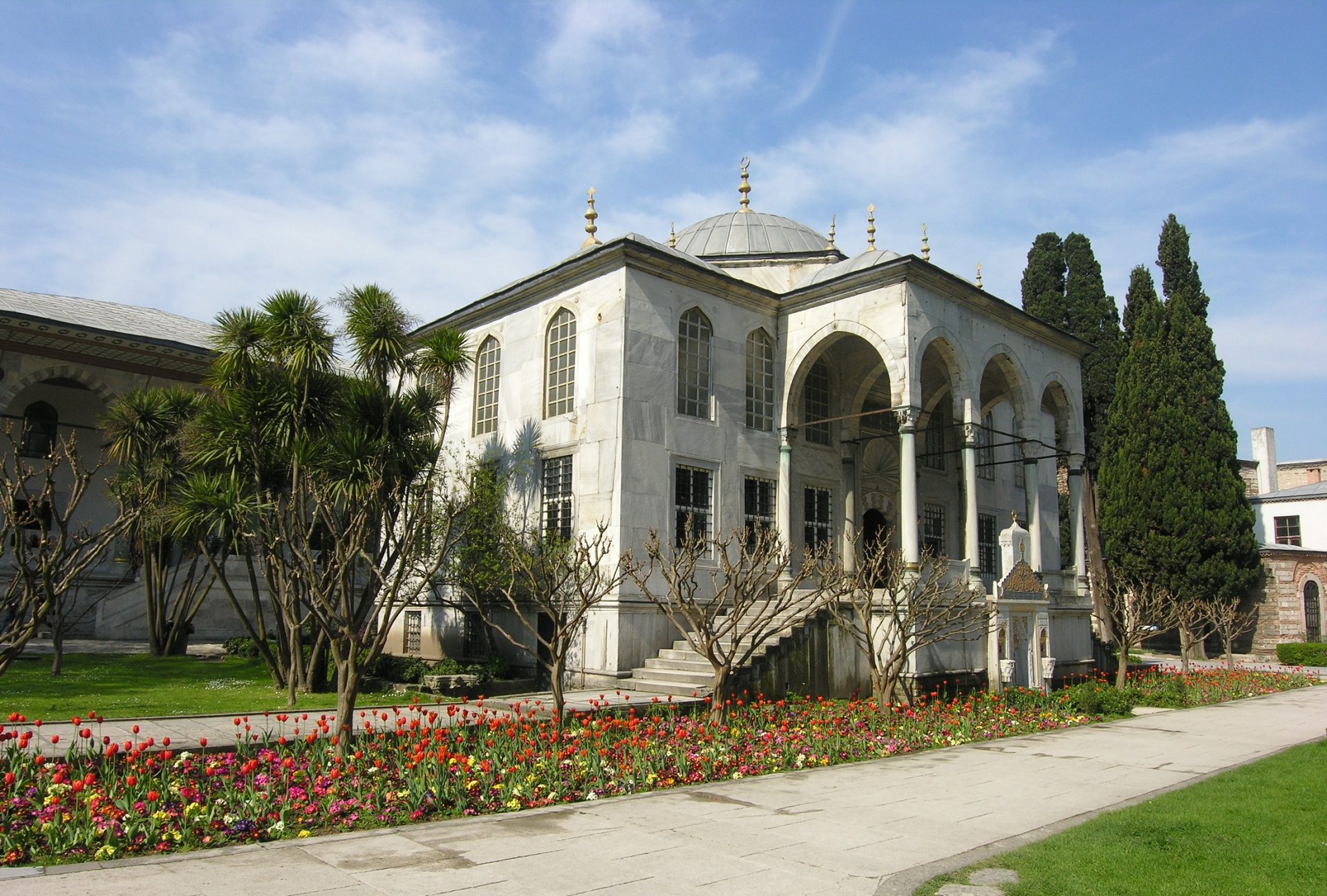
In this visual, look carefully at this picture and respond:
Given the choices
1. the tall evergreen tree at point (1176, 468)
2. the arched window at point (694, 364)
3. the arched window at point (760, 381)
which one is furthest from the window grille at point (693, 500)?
the tall evergreen tree at point (1176, 468)

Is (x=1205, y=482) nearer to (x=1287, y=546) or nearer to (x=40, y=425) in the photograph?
(x=1287, y=546)

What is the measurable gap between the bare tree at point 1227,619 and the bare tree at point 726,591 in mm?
12729

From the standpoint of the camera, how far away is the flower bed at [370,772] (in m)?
6.60

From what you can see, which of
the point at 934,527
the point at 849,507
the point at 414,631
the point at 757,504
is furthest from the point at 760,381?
the point at 414,631

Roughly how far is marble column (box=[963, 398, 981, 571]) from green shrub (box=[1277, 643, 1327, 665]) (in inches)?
788

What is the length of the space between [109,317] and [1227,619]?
3259cm

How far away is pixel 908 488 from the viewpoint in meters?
18.1

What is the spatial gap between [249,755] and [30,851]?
9.59 feet

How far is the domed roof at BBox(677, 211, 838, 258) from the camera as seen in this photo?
80.1 ft

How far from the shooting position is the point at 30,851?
611 cm

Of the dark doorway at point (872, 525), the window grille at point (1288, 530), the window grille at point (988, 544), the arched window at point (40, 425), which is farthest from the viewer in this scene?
the window grille at point (1288, 530)

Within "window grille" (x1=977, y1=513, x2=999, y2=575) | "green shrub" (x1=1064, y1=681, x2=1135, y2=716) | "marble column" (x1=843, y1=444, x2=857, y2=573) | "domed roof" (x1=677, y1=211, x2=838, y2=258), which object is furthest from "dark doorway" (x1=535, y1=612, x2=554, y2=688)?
"window grille" (x1=977, y1=513, x2=999, y2=575)

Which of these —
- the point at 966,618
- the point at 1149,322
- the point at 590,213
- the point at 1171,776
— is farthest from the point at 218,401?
the point at 1149,322

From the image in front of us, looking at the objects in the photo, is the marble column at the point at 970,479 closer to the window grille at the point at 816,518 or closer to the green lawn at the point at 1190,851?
the window grille at the point at 816,518
